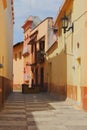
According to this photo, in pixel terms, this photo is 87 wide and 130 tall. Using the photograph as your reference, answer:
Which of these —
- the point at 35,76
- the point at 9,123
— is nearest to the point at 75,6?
the point at 9,123

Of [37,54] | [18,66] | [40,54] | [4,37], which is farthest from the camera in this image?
[18,66]

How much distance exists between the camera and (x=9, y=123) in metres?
11.5

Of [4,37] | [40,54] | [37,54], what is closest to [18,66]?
[37,54]

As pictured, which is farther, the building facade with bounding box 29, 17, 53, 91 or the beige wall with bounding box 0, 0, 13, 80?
the building facade with bounding box 29, 17, 53, 91

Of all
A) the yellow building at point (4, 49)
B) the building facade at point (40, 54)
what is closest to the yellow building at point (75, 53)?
the yellow building at point (4, 49)

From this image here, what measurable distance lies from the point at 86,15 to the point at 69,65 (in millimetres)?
6233

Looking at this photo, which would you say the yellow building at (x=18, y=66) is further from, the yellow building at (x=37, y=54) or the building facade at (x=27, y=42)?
the yellow building at (x=37, y=54)

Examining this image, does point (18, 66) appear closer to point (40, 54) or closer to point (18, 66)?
point (18, 66)

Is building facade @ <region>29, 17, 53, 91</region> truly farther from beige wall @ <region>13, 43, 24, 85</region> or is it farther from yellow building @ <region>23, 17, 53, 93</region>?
beige wall @ <region>13, 43, 24, 85</region>

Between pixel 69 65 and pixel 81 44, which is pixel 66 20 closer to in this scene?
pixel 69 65

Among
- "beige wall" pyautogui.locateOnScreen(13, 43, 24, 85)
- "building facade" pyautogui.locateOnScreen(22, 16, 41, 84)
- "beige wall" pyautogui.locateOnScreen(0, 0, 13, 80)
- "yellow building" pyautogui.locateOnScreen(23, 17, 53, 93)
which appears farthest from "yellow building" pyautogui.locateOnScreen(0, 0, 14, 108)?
"beige wall" pyautogui.locateOnScreen(13, 43, 24, 85)

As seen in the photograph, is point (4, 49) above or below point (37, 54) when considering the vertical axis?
below

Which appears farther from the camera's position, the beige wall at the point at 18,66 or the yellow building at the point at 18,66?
the beige wall at the point at 18,66

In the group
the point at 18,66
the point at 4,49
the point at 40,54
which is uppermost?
the point at 40,54
